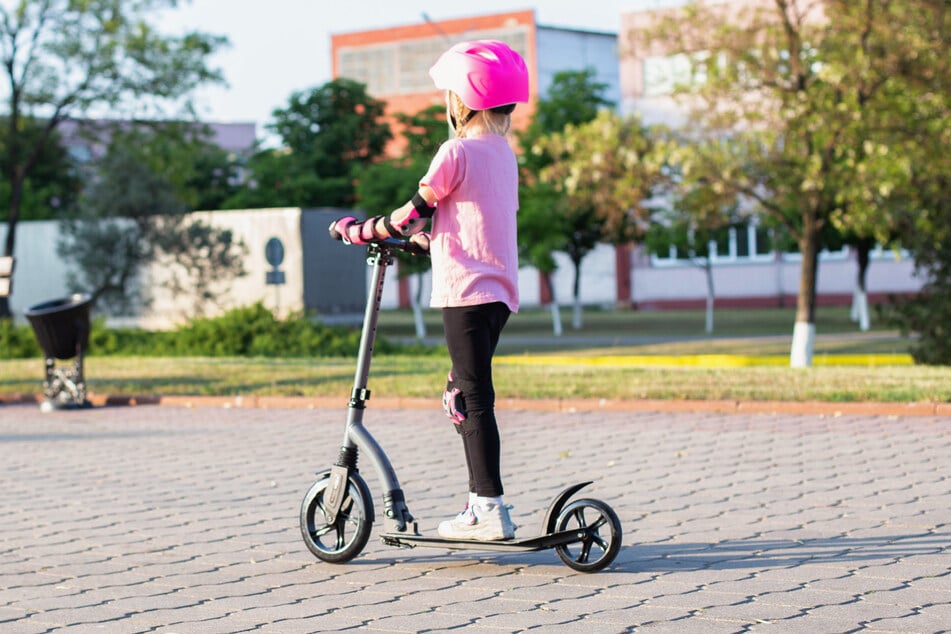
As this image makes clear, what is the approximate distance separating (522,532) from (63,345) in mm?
8830

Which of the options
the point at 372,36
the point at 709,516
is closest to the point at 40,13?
the point at 709,516

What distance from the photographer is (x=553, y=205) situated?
112 feet

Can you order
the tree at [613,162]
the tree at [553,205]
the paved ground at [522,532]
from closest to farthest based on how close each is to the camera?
the paved ground at [522,532]
the tree at [613,162]
the tree at [553,205]

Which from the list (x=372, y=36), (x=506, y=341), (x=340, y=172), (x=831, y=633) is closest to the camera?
(x=831, y=633)

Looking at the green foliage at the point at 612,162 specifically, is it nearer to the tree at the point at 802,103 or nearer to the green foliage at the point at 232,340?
the tree at the point at 802,103

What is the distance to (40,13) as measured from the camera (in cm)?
2753

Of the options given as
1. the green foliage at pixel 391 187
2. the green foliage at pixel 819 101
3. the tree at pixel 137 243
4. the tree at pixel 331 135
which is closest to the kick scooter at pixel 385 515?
the green foliage at pixel 819 101

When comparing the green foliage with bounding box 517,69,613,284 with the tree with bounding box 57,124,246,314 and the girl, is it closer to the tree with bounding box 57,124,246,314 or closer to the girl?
the tree with bounding box 57,124,246,314

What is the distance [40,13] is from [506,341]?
1156 centimetres

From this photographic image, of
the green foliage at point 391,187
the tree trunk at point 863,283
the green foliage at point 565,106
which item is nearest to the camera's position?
the green foliage at point 391,187

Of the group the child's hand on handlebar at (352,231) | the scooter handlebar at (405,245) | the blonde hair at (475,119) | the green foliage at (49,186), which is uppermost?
the green foliage at (49,186)

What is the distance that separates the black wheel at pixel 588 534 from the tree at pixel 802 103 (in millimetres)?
12976

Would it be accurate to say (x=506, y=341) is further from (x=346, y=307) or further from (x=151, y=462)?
(x=151, y=462)

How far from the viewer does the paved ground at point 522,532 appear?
4.77 m
